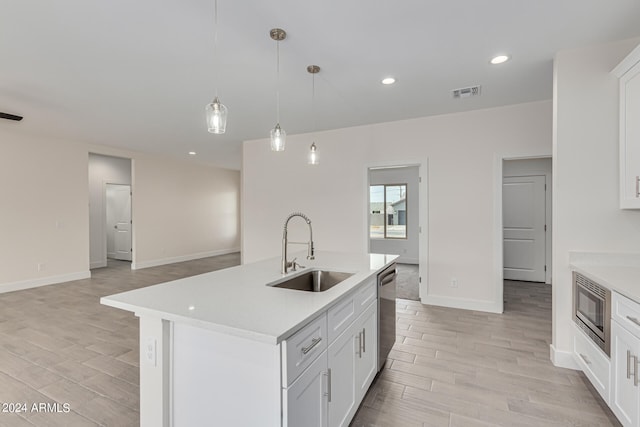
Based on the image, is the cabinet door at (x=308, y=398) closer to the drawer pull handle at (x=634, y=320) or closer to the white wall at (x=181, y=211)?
the drawer pull handle at (x=634, y=320)

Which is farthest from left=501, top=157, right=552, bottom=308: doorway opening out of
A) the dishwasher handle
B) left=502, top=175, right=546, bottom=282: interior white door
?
the dishwasher handle

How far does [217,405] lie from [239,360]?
265 mm

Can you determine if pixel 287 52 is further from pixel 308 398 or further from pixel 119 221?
pixel 119 221

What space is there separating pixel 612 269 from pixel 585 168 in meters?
0.81

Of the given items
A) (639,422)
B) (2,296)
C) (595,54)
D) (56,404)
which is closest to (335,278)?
(639,422)

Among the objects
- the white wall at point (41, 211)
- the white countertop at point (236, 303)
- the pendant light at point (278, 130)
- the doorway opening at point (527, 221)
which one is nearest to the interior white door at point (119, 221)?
the white wall at point (41, 211)

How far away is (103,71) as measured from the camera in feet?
9.32

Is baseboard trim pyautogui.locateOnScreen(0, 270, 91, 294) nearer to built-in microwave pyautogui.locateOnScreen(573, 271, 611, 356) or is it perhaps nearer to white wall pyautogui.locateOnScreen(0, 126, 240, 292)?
white wall pyautogui.locateOnScreen(0, 126, 240, 292)

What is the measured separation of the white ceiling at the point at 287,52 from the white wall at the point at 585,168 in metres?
0.20

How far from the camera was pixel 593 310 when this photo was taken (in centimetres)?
215

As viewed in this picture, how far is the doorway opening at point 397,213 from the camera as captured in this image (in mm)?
7703

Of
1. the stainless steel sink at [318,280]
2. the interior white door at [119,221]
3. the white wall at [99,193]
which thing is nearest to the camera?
the stainless steel sink at [318,280]

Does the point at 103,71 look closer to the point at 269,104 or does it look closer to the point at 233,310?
the point at 269,104

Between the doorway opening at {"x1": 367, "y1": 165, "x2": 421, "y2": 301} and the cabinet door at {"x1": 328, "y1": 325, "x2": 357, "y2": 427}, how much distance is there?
5810 mm
